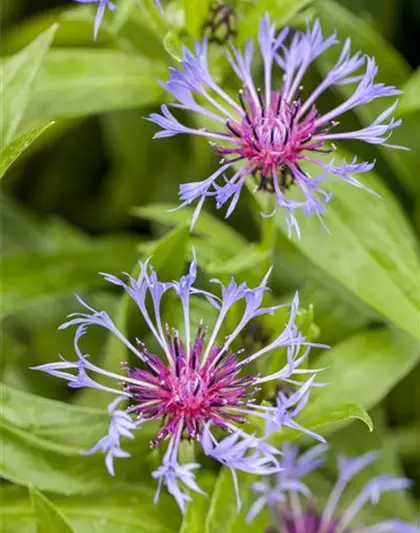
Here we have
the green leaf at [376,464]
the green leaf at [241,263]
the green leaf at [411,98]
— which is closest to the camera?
the green leaf at [241,263]

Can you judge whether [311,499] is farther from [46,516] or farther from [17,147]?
[17,147]

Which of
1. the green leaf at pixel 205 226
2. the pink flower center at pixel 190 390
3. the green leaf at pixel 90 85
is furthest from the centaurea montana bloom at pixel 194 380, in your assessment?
the green leaf at pixel 90 85

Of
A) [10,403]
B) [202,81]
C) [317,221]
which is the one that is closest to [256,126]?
[202,81]

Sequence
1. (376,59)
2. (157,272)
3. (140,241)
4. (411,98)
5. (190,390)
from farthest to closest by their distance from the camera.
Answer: (140,241), (376,59), (411,98), (157,272), (190,390)

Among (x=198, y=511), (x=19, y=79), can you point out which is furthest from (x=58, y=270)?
(x=198, y=511)

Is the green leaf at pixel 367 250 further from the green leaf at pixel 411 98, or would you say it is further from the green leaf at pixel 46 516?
Answer: the green leaf at pixel 46 516

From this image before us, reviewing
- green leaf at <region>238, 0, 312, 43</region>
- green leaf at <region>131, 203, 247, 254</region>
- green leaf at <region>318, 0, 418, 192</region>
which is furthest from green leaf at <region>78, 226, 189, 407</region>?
green leaf at <region>318, 0, 418, 192</region>

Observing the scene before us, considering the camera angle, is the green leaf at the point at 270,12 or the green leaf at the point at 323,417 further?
the green leaf at the point at 270,12

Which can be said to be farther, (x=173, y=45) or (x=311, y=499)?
(x=311, y=499)

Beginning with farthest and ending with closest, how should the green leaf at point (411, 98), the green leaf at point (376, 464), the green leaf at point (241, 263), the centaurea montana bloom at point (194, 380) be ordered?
the green leaf at point (376, 464) → the green leaf at point (411, 98) → the green leaf at point (241, 263) → the centaurea montana bloom at point (194, 380)
